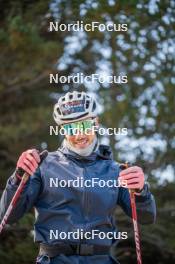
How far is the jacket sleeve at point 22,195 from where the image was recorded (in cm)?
359

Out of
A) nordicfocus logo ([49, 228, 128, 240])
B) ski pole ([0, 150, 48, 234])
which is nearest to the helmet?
ski pole ([0, 150, 48, 234])

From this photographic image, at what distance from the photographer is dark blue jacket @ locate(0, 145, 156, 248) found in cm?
361

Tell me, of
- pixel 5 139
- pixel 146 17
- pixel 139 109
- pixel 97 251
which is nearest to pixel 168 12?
pixel 146 17

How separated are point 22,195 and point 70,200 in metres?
0.23

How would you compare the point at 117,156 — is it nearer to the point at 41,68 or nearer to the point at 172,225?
the point at 172,225

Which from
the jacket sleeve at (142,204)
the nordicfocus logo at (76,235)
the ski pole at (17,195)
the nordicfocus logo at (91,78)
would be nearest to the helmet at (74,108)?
the ski pole at (17,195)

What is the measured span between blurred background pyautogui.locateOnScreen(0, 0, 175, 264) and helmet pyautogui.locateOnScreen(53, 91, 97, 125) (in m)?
2.36

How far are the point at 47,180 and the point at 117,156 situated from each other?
3.70 meters

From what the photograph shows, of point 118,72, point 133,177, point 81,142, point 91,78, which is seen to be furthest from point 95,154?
point 118,72

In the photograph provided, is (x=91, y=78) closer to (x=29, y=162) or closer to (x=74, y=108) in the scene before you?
(x=74, y=108)

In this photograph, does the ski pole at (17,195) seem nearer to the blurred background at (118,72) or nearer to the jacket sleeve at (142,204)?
the jacket sleeve at (142,204)

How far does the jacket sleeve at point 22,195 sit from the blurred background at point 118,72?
2.75m

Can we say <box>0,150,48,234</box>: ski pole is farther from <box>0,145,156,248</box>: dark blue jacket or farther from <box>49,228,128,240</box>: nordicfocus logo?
<box>49,228,128,240</box>: nordicfocus logo

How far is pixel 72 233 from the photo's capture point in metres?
3.57
